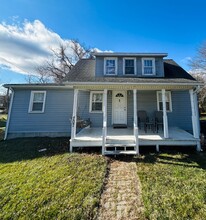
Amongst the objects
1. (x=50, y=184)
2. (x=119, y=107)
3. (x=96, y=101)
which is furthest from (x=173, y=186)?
(x=96, y=101)

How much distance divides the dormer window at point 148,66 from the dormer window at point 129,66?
696 mm

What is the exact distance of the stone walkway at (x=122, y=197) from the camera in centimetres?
228

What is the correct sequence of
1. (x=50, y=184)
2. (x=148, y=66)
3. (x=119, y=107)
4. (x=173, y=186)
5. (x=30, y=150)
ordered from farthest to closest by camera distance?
(x=148, y=66) < (x=119, y=107) < (x=30, y=150) < (x=50, y=184) < (x=173, y=186)

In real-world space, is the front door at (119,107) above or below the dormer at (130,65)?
below

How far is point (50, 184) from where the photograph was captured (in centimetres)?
313

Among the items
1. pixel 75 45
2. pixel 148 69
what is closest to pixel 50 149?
pixel 148 69

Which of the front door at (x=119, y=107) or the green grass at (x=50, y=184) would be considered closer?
the green grass at (x=50, y=184)

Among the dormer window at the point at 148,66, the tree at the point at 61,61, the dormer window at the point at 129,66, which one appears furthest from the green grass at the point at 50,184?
the tree at the point at 61,61

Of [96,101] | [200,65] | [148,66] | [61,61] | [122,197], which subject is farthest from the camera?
[61,61]

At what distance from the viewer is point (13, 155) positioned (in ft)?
16.8

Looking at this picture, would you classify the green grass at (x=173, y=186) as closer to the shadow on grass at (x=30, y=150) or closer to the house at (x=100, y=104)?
the house at (x=100, y=104)

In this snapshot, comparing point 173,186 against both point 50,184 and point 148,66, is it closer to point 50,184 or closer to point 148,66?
point 50,184

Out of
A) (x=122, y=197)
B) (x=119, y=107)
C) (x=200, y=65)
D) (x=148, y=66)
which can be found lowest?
(x=122, y=197)

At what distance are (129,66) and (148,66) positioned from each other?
4.38 ft
